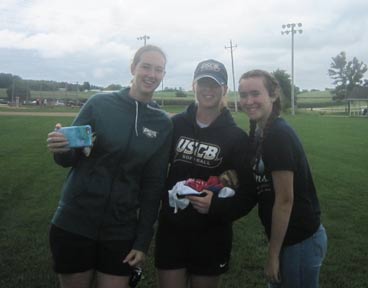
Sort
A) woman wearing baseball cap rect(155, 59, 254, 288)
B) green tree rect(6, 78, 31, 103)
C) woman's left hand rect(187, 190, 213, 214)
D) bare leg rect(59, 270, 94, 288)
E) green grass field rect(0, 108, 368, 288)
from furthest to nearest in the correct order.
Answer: green tree rect(6, 78, 31, 103) → green grass field rect(0, 108, 368, 288) → woman wearing baseball cap rect(155, 59, 254, 288) → woman's left hand rect(187, 190, 213, 214) → bare leg rect(59, 270, 94, 288)

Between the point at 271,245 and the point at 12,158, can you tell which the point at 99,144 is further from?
the point at 12,158

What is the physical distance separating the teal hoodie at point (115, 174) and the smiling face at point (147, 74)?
68 mm

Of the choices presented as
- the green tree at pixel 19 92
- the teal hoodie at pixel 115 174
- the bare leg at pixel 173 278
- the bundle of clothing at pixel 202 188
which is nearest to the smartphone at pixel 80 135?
the teal hoodie at pixel 115 174

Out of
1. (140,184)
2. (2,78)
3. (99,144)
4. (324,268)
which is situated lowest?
(324,268)

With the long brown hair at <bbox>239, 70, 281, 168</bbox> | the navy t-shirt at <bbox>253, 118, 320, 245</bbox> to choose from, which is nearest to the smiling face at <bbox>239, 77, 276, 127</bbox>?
the long brown hair at <bbox>239, 70, 281, 168</bbox>

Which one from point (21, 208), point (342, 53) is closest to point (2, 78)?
point (342, 53)

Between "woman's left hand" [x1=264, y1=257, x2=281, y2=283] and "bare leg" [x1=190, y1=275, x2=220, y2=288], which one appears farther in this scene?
"bare leg" [x1=190, y1=275, x2=220, y2=288]

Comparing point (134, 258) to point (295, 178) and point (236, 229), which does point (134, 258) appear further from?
point (236, 229)

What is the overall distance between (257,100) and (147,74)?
0.83 meters

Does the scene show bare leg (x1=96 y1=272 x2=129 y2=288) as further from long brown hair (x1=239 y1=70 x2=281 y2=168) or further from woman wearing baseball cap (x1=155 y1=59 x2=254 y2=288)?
long brown hair (x1=239 y1=70 x2=281 y2=168)

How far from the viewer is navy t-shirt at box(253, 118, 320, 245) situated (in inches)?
120

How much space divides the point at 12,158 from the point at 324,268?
11.8 m

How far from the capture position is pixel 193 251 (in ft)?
11.8

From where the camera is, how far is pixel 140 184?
3506 millimetres
